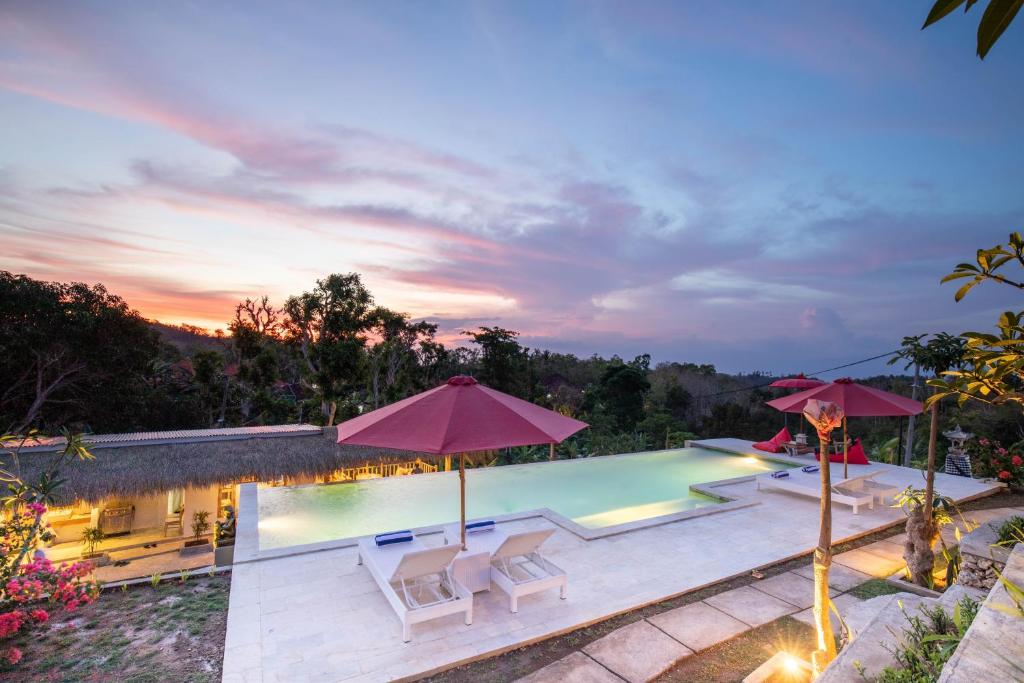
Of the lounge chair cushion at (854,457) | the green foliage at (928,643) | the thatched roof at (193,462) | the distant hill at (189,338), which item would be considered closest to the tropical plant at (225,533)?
the thatched roof at (193,462)

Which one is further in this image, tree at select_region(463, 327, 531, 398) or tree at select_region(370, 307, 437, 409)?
tree at select_region(370, 307, 437, 409)

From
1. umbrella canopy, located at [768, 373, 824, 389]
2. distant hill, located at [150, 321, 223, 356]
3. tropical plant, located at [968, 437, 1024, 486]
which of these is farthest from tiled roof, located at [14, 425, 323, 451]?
distant hill, located at [150, 321, 223, 356]

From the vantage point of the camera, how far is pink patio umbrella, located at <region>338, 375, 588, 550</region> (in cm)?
469

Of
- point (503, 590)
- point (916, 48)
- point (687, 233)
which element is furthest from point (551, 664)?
point (687, 233)

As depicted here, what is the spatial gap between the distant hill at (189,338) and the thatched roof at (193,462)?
19442mm

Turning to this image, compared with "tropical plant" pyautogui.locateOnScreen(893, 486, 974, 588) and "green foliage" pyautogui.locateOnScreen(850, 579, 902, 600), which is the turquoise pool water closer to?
"green foliage" pyautogui.locateOnScreen(850, 579, 902, 600)

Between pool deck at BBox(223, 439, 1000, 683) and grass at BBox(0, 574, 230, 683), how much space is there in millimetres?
227

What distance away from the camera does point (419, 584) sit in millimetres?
5020

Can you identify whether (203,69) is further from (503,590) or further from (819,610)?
(819,610)

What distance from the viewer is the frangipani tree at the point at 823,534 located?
2.96m

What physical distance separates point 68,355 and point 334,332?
997 centimetres

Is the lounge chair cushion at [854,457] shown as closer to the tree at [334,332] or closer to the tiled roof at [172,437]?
the tiled roof at [172,437]

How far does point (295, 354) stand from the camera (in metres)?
25.8

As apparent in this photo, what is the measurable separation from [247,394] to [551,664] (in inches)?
992
